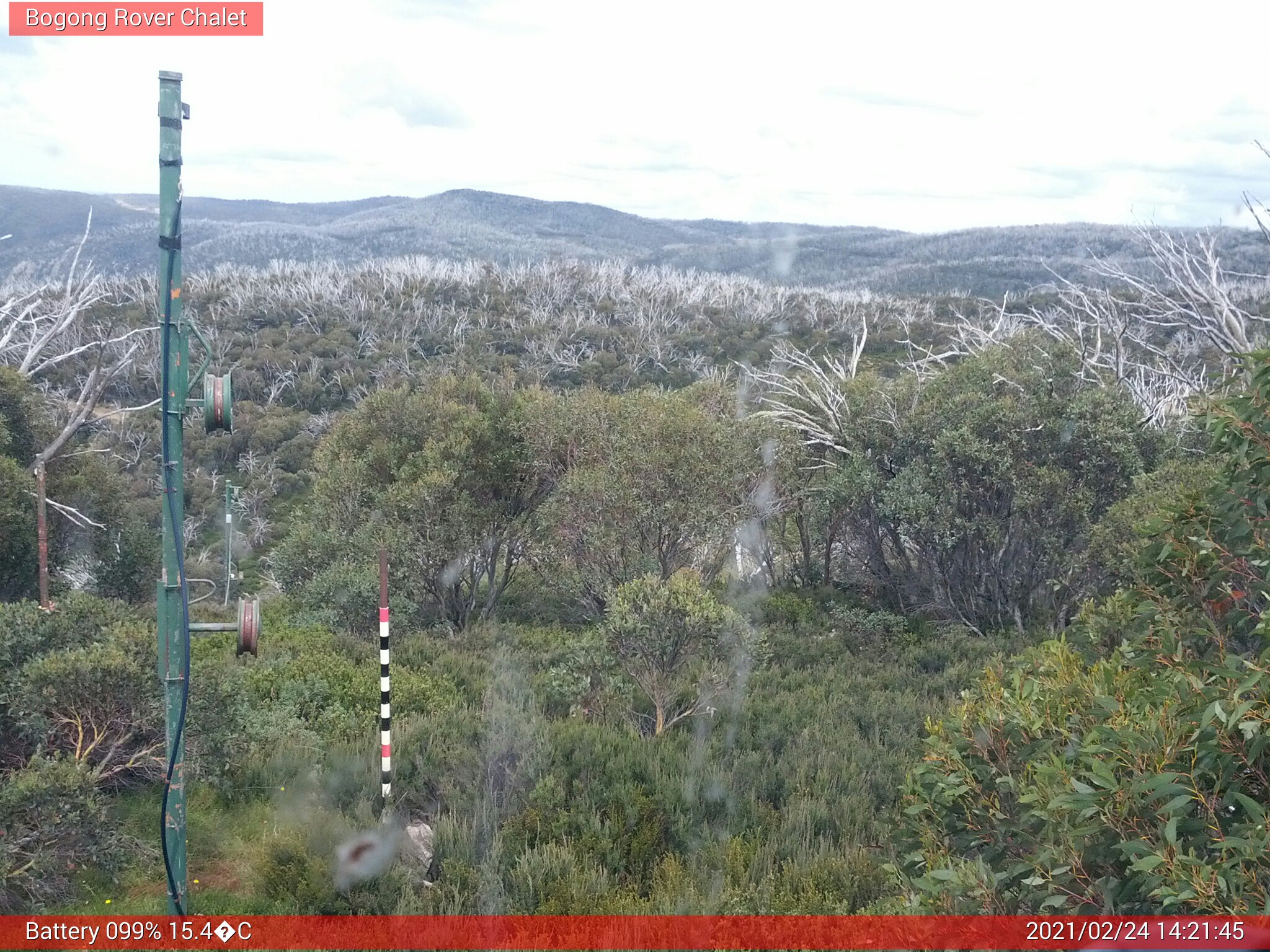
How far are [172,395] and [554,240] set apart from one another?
121m

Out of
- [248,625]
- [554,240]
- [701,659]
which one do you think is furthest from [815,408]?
[554,240]

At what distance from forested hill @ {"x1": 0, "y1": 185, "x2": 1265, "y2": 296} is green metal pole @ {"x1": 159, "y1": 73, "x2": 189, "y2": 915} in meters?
49.4

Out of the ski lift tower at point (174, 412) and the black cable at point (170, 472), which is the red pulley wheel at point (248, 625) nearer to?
the ski lift tower at point (174, 412)

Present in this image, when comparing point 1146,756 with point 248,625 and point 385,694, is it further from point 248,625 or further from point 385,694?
point 385,694

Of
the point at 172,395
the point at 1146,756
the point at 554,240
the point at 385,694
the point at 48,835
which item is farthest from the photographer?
the point at 554,240

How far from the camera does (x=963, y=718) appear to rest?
464 centimetres

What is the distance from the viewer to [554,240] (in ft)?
399

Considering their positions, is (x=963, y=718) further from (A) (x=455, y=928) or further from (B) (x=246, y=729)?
(B) (x=246, y=729)

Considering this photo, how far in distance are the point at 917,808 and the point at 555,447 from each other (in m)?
11.1

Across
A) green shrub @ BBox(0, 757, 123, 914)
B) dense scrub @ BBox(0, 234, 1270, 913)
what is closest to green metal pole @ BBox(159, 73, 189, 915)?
green shrub @ BBox(0, 757, 123, 914)

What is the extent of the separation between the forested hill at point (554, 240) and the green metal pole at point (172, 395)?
162 feet

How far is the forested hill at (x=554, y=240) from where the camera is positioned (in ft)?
221

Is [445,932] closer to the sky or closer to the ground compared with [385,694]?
closer to the ground

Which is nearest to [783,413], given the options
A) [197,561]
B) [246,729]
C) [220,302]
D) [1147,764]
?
[246,729]
